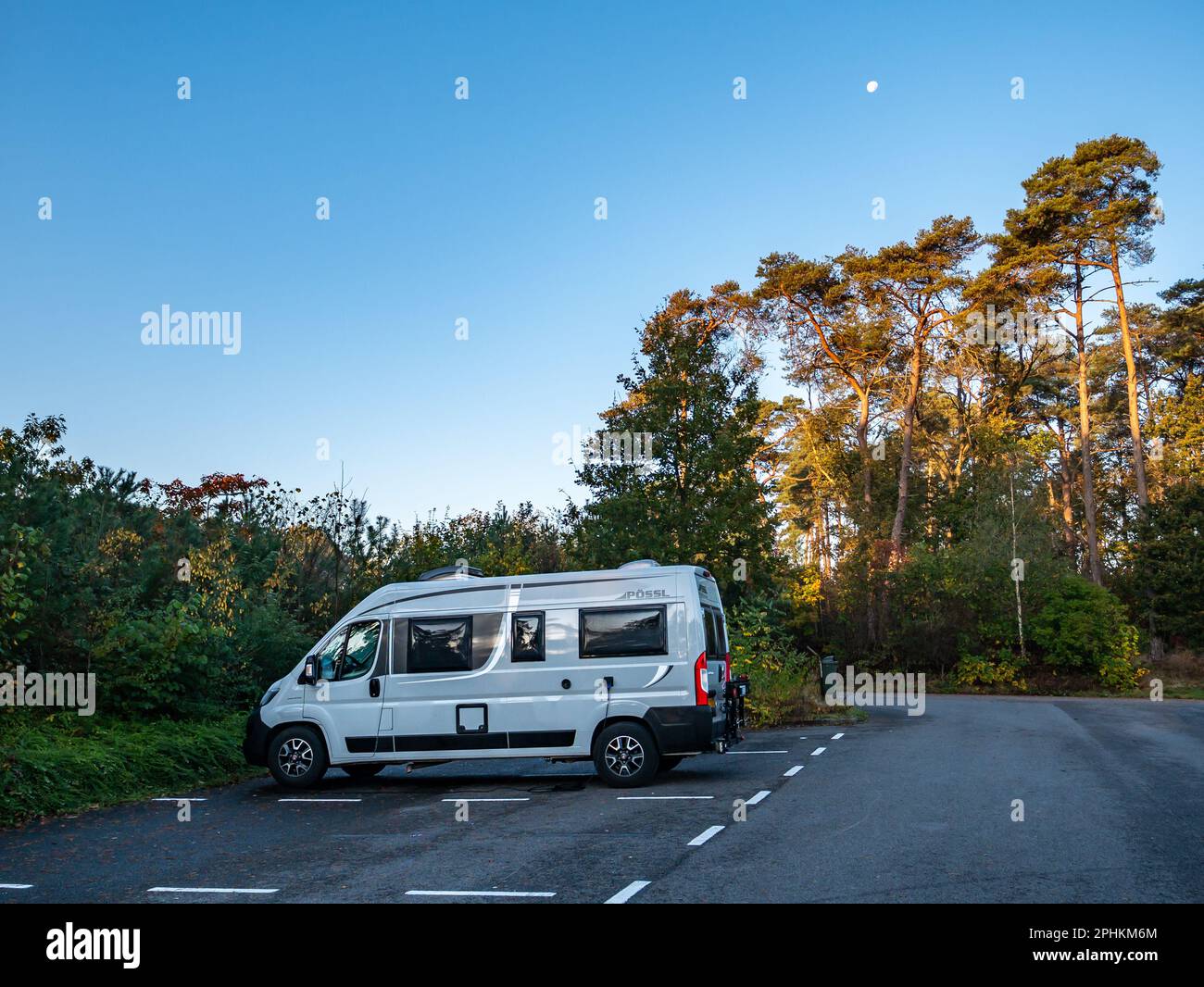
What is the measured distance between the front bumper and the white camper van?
16mm

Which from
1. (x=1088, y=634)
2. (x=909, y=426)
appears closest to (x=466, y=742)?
(x=1088, y=634)

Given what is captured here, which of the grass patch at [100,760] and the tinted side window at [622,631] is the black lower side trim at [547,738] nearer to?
the tinted side window at [622,631]

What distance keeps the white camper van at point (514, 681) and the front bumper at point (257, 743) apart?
0.02 meters

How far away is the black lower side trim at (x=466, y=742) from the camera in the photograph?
39.3ft

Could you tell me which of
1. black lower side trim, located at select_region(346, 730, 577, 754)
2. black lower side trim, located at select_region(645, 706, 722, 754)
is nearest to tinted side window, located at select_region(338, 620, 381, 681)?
black lower side trim, located at select_region(346, 730, 577, 754)

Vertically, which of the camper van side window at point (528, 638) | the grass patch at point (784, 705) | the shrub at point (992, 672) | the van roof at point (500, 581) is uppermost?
the van roof at point (500, 581)

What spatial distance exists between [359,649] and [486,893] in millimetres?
6299

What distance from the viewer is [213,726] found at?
14.2m

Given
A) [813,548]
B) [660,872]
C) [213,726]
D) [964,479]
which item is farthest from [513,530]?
[813,548]

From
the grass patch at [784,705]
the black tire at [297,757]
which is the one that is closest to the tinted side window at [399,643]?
the black tire at [297,757]

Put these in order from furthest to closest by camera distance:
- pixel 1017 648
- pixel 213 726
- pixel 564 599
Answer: pixel 1017 648
pixel 213 726
pixel 564 599

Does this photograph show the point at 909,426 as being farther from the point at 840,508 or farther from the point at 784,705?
the point at 784,705
